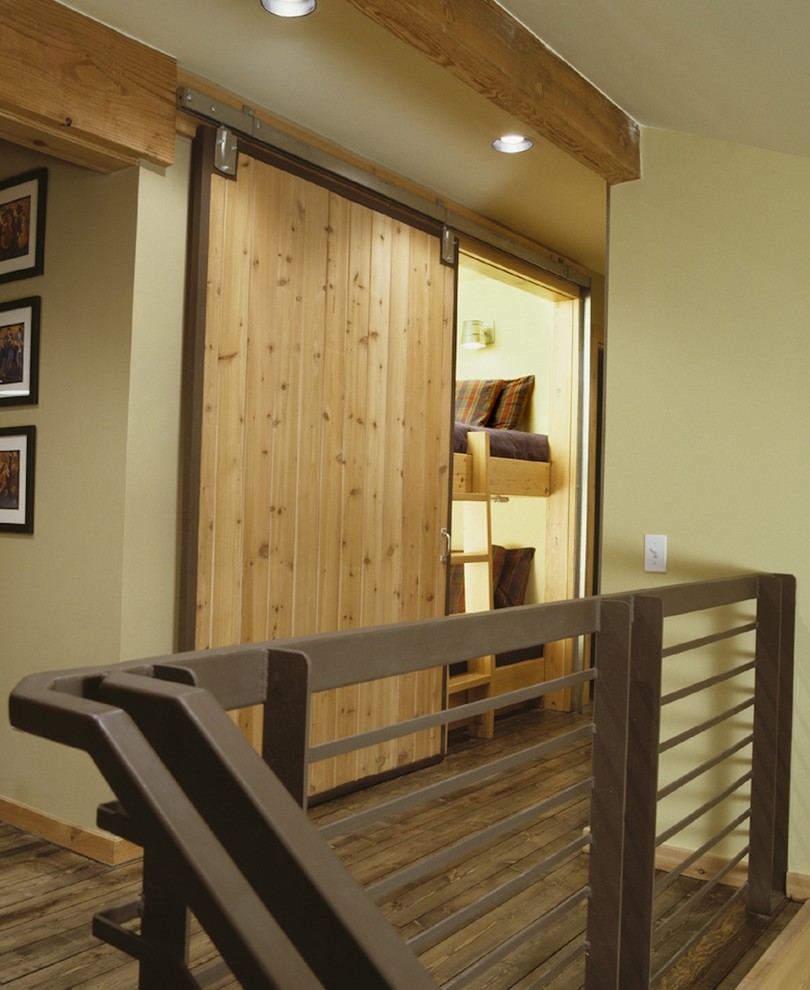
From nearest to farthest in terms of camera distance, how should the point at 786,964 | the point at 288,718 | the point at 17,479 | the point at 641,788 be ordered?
the point at 288,718, the point at 641,788, the point at 786,964, the point at 17,479

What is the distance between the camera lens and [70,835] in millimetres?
3111

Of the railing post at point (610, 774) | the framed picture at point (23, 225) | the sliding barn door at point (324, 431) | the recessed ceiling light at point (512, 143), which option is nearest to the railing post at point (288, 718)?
the railing post at point (610, 774)

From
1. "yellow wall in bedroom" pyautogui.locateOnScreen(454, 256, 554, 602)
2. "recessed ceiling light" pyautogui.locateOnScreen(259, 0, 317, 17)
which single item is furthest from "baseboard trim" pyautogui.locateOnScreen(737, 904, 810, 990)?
"yellow wall in bedroom" pyautogui.locateOnScreen(454, 256, 554, 602)

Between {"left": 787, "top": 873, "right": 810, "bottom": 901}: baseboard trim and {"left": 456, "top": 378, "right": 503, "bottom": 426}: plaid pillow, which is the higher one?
{"left": 456, "top": 378, "right": 503, "bottom": 426}: plaid pillow

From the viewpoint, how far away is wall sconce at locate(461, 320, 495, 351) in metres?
6.01

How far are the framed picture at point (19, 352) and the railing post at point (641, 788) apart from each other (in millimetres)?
2330

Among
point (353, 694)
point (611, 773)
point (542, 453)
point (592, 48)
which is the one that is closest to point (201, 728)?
point (611, 773)

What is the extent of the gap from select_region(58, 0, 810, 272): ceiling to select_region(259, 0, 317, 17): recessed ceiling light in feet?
0.16

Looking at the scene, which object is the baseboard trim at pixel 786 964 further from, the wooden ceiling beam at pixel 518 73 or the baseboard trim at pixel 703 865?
the wooden ceiling beam at pixel 518 73

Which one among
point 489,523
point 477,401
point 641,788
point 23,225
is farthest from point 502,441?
point 641,788

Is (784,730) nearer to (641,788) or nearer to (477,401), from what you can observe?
(641,788)

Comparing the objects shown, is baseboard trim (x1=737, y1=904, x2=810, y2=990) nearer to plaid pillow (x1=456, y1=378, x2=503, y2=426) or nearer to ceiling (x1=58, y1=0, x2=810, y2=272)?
ceiling (x1=58, y1=0, x2=810, y2=272)

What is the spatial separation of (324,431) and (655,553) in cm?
133

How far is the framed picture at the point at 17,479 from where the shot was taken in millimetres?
3316
